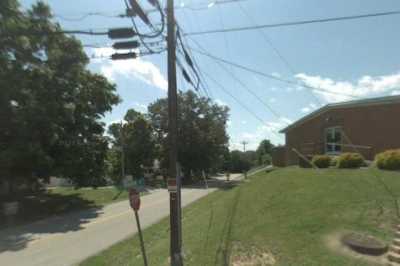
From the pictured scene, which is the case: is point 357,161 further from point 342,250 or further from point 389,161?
point 342,250

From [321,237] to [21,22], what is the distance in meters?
18.5

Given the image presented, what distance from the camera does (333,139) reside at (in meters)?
25.8

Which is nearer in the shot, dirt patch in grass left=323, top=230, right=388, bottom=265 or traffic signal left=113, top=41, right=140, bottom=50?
dirt patch in grass left=323, top=230, right=388, bottom=265

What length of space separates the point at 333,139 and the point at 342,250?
60.8ft

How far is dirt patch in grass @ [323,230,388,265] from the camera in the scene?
26.2 feet

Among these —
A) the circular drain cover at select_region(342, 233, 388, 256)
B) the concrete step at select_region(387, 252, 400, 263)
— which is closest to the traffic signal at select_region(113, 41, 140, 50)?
the circular drain cover at select_region(342, 233, 388, 256)

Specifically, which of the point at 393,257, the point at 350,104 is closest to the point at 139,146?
the point at 350,104

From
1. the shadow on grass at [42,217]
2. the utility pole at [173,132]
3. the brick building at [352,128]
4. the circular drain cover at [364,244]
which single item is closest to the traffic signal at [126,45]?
the utility pole at [173,132]

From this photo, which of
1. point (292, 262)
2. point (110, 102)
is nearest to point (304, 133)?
point (110, 102)

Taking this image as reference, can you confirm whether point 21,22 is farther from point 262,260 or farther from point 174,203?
point 262,260

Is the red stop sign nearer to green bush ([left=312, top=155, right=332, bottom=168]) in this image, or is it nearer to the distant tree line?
the distant tree line

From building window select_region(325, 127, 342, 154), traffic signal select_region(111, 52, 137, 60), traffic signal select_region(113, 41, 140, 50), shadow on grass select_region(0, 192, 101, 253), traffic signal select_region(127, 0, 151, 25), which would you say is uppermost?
traffic signal select_region(127, 0, 151, 25)

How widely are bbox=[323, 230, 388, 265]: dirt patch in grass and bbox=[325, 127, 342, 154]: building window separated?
16.7 meters

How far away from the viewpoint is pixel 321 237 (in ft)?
30.7
